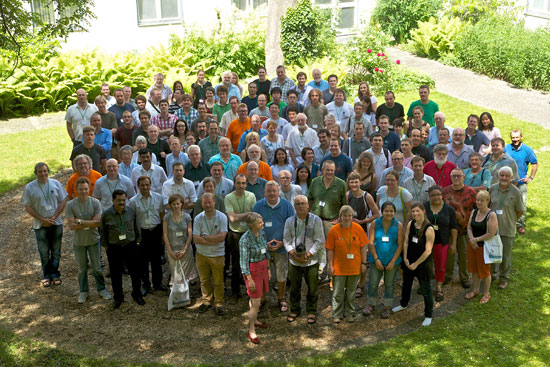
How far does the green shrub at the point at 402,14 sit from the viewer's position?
24.9 m

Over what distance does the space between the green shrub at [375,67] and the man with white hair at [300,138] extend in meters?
8.33

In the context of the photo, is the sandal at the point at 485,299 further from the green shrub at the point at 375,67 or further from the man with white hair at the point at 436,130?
the green shrub at the point at 375,67

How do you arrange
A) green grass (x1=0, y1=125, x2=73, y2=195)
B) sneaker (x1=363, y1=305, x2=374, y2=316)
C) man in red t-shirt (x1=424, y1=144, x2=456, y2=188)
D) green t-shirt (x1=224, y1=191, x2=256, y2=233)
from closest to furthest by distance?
sneaker (x1=363, y1=305, x2=374, y2=316), green t-shirt (x1=224, y1=191, x2=256, y2=233), man in red t-shirt (x1=424, y1=144, x2=456, y2=188), green grass (x1=0, y1=125, x2=73, y2=195)

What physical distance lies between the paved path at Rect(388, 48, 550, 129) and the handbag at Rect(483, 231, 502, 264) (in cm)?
872

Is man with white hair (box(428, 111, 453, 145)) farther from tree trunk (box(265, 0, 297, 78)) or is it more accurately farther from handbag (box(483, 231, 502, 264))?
tree trunk (box(265, 0, 297, 78))

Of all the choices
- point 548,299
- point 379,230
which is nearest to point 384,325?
point 379,230

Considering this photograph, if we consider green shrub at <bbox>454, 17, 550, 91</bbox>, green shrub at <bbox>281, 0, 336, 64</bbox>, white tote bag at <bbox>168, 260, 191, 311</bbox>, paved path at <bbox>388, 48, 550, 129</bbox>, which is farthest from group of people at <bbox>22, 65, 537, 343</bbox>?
green shrub at <bbox>281, 0, 336, 64</bbox>

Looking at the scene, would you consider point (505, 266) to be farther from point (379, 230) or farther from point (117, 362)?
point (117, 362)

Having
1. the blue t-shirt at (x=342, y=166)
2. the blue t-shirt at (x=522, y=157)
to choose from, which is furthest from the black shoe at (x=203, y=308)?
the blue t-shirt at (x=522, y=157)

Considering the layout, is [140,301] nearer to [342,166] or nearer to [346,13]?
[342,166]

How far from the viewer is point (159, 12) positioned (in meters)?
22.7

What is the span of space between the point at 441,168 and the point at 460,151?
82cm

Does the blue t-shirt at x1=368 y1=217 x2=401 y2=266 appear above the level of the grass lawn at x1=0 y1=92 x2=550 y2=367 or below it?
above

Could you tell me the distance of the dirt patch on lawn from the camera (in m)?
8.26
